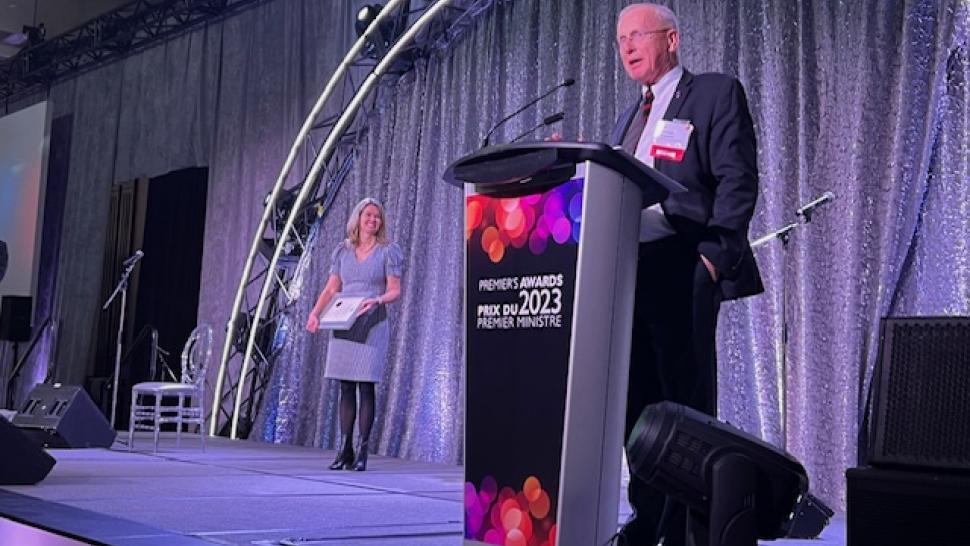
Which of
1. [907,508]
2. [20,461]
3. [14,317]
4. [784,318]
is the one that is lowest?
[20,461]

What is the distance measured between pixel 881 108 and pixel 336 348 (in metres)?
2.62

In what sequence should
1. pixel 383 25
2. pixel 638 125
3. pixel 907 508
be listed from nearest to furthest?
pixel 907 508 → pixel 638 125 → pixel 383 25

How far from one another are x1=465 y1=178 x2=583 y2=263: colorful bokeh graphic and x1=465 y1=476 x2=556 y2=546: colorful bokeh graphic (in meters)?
0.39

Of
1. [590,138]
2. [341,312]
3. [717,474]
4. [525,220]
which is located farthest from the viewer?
[590,138]

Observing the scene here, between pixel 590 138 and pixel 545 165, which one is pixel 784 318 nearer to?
pixel 590 138

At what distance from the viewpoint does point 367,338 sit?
5.21 m

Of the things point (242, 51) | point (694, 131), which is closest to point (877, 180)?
point (694, 131)

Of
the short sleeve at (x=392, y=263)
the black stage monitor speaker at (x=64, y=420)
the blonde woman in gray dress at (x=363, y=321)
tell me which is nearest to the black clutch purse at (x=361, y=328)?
the blonde woman in gray dress at (x=363, y=321)

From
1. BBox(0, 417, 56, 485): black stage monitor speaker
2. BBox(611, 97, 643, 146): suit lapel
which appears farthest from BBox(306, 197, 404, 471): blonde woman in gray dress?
BBox(611, 97, 643, 146): suit lapel

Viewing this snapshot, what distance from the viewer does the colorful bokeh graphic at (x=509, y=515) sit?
5.87 feet

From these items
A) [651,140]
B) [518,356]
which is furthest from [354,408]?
[518,356]

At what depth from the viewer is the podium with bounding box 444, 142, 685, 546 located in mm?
1799

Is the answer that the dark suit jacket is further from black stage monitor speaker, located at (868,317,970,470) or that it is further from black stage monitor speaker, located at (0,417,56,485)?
black stage monitor speaker, located at (0,417,56,485)

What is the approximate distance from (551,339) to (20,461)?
2.65 metres
